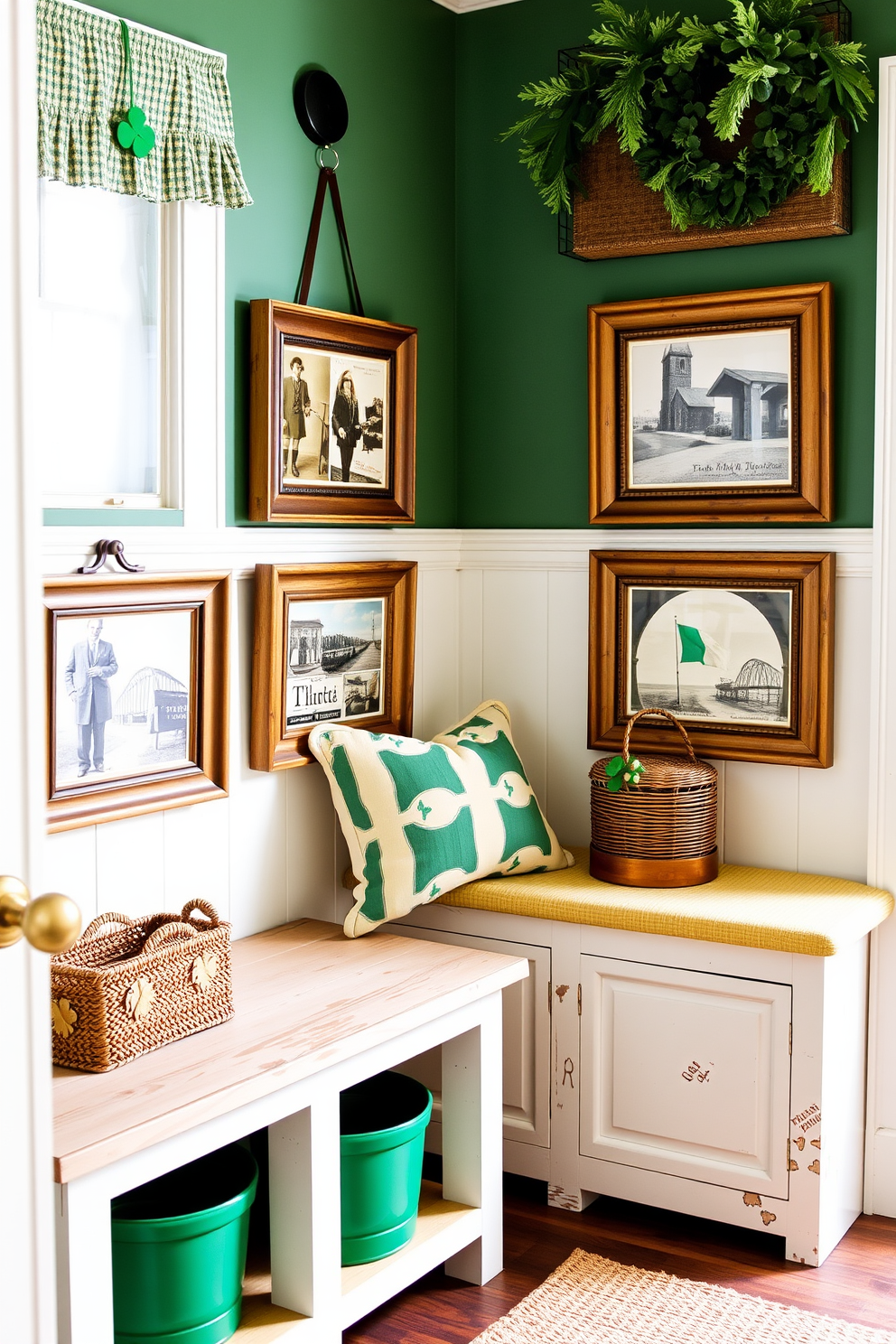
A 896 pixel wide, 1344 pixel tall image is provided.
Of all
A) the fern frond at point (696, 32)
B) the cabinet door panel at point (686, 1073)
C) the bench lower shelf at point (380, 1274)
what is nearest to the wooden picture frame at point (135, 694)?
the bench lower shelf at point (380, 1274)

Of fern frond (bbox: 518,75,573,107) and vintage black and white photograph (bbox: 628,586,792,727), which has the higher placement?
fern frond (bbox: 518,75,573,107)

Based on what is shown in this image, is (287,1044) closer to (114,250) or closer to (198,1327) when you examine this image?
(198,1327)

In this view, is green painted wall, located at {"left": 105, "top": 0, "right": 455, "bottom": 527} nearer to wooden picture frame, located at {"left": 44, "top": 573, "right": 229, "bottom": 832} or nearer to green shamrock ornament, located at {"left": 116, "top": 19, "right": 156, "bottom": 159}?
green shamrock ornament, located at {"left": 116, "top": 19, "right": 156, "bottom": 159}

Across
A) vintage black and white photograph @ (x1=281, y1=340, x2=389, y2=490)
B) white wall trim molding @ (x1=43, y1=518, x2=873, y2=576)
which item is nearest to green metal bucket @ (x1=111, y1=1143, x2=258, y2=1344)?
white wall trim molding @ (x1=43, y1=518, x2=873, y2=576)

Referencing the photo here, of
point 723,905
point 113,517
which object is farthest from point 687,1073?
point 113,517

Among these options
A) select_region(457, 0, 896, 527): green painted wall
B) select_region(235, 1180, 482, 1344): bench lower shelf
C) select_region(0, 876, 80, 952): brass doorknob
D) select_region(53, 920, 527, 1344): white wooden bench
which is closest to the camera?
select_region(0, 876, 80, 952): brass doorknob

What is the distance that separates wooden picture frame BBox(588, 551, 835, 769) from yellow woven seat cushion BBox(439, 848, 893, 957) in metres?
0.27

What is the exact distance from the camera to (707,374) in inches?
114

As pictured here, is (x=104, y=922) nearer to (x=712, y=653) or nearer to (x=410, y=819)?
(x=410, y=819)

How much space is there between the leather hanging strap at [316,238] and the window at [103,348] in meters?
0.39

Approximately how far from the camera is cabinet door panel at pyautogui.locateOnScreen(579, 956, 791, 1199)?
248 cm

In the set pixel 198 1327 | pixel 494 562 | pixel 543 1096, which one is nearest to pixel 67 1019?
pixel 198 1327

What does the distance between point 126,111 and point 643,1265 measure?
2244 mm

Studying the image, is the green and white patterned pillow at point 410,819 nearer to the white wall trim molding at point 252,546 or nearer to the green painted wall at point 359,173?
the white wall trim molding at point 252,546
